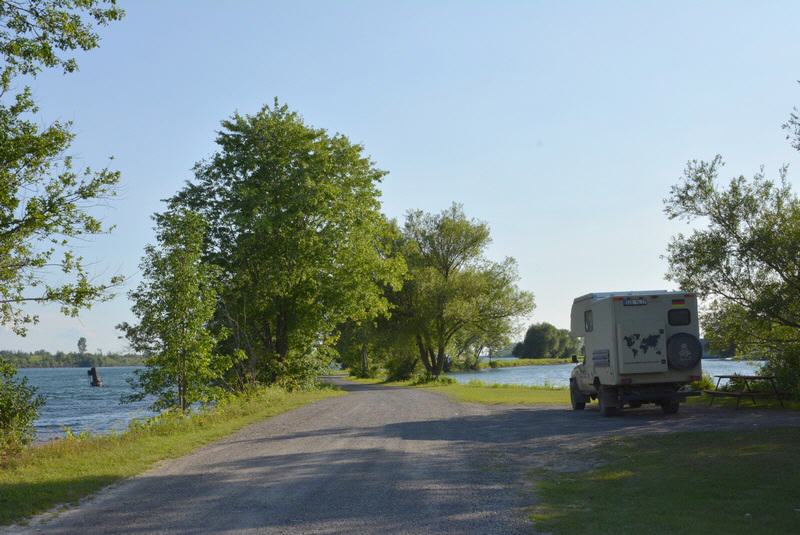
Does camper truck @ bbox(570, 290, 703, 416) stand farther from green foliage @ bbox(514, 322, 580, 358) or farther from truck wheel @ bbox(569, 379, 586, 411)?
green foliage @ bbox(514, 322, 580, 358)

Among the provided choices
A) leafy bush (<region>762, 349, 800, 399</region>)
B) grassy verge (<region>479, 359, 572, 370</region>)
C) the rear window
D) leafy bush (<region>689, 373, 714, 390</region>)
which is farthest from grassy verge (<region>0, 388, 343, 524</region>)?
grassy verge (<region>479, 359, 572, 370</region>)

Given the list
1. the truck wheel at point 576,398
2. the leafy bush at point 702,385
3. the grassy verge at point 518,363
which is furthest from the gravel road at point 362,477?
the grassy verge at point 518,363

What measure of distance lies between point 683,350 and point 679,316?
893 millimetres

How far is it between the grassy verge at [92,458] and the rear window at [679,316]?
11.8 meters

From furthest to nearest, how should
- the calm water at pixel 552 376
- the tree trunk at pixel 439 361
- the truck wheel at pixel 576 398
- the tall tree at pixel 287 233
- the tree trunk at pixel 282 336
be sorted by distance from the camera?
the tree trunk at pixel 439 361
the calm water at pixel 552 376
the tree trunk at pixel 282 336
the tall tree at pixel 287 233
the truck wheel at pixel 576 398

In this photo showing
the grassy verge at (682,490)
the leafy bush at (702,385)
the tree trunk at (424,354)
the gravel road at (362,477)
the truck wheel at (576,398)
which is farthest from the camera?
the tree trunk at (424,354)

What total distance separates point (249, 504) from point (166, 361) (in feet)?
43.2

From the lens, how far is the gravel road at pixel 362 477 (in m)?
→ 8.23

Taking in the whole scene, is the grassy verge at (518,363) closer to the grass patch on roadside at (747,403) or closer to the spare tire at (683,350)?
the grass patch on roadside at (747,403)

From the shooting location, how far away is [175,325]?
21.3 metres

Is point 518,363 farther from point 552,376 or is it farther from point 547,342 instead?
point 552,376

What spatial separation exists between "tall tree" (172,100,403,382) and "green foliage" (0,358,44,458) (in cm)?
1883

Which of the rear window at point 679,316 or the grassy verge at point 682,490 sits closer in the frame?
the grassy verge at point 682,490

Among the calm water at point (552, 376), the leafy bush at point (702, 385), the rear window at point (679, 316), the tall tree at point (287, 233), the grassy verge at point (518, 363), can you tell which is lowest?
the grassy verge at point (518, 363)
